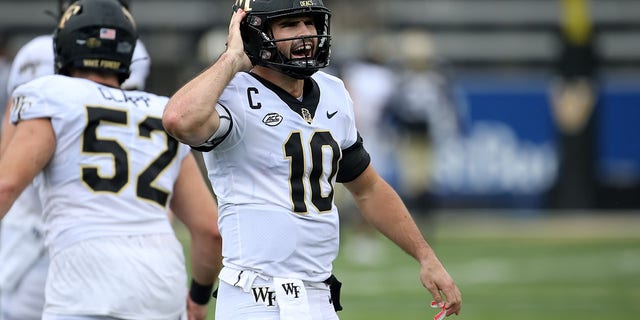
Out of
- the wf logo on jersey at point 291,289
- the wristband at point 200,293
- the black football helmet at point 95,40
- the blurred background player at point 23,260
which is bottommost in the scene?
the blurred background player at point 23,260

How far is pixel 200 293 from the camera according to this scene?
5340 millimetres

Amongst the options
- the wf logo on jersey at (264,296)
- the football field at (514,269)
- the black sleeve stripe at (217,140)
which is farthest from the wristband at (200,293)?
the football field at (514,269)

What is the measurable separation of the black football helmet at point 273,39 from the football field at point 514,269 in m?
5.22

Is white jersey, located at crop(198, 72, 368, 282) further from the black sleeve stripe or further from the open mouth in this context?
the open mouth

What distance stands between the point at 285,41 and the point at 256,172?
17.9 inches

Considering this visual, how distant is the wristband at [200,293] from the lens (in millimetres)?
5324

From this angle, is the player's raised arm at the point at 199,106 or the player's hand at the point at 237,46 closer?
the player's raised arm at the point at 199,106

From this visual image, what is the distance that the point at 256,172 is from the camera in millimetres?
4434

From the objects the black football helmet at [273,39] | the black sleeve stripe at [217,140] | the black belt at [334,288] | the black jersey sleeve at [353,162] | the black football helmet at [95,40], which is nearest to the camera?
the black sleeve stripe at [217,140]

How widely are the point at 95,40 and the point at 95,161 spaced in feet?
1.67

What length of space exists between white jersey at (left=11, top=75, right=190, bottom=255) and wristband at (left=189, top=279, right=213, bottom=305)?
32 centimetres

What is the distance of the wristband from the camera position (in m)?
5.32

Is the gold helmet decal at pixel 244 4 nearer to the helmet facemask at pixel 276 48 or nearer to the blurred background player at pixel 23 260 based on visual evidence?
the helmet facemask at pixel 276 48

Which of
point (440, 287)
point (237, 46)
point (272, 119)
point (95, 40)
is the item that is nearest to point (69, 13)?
point (95, 40)
